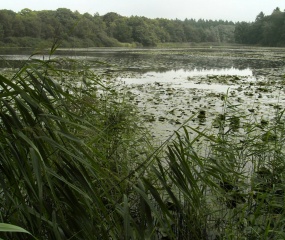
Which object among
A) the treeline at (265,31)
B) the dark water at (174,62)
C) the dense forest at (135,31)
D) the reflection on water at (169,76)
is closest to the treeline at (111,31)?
the dense forest at (135,31)

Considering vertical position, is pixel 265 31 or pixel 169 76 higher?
pixel 265 31

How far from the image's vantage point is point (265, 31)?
53938mm

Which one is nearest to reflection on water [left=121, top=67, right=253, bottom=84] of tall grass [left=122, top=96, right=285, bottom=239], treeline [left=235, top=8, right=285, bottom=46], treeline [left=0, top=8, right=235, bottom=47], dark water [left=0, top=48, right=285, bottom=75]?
dark water [left=0, top=48, right=285, bottom=75]

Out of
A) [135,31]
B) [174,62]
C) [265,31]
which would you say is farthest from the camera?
[135,31]

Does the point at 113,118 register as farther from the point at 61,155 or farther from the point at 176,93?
the point at 176,93

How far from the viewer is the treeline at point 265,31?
51531 mm

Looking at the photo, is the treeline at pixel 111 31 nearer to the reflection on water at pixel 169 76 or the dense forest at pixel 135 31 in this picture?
the dense forest at pixel 135 31

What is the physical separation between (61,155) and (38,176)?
242 mm

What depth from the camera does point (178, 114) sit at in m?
5.87

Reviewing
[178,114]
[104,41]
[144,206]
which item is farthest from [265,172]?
[104,41]

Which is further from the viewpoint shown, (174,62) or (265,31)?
(265,31)

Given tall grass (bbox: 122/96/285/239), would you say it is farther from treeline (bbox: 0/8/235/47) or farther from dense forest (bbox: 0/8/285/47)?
dense forest (bbox: 0/8/285/47)

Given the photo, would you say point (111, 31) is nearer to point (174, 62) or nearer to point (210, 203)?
point (174, 62)

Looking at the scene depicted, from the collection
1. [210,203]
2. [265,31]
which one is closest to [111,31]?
[265,31]
